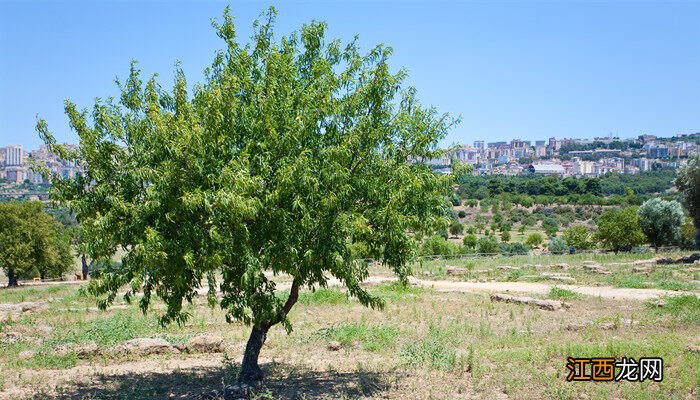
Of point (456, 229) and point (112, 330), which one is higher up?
point (456, 229)

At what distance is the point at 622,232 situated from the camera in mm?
52688

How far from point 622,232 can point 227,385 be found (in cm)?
4860

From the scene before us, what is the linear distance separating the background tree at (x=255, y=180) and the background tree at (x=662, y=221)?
4342 centimetres

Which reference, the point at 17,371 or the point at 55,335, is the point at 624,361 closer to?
the point at 17,371

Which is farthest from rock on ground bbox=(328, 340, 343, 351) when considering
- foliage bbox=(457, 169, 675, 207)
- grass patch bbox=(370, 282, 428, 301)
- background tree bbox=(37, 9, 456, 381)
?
foliage bbox=(457, 169, 675, 207)

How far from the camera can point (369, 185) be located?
1076 cm

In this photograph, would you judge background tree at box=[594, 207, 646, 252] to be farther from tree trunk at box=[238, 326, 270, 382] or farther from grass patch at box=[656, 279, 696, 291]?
tree trunk at box=[238, 326, 270, 382]

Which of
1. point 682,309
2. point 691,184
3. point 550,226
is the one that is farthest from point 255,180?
point 550,226

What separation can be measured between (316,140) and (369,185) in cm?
127

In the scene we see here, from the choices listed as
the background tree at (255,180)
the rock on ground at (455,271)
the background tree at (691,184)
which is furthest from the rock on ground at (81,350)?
the background tree at (691,184)

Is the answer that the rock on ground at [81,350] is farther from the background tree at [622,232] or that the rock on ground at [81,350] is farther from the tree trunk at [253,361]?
the background tree at [622,232]

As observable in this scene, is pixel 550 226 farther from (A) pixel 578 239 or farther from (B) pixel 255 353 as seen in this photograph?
(B) pixel 255 353

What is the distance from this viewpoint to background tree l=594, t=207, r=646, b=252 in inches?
2061

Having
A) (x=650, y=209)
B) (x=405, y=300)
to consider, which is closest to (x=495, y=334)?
(x=405, y=300)
